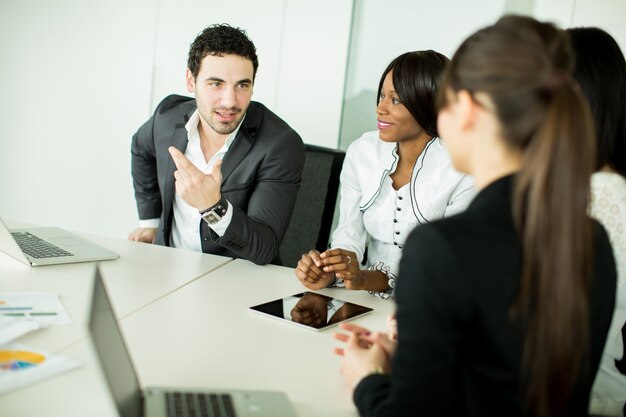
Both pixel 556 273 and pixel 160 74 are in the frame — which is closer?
pixel 556 273

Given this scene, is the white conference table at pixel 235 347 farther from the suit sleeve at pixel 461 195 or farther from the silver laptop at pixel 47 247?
the suit sleeve at pixel 461 195

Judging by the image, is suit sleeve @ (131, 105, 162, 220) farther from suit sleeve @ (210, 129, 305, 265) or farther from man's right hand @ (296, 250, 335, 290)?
man's right hand @ (296, 250, 335, 290)

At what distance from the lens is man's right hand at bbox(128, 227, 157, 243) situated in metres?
2.59

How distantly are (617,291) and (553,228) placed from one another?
642mm

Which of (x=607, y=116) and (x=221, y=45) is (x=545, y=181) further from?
(x=221, y=45)

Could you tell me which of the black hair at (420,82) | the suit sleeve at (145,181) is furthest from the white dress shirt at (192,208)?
the black hair at (420,82)

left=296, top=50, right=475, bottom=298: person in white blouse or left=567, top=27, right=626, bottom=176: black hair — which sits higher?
left=567, top=27, right=626, bottom=176: black hair

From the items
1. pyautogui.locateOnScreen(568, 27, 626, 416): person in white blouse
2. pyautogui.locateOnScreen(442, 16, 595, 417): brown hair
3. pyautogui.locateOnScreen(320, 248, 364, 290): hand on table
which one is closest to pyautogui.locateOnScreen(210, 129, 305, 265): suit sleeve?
pyautogui.locateOnScreen(320, 248, 364, 290): hand on table

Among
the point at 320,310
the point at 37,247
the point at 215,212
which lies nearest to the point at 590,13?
the point at 215,212

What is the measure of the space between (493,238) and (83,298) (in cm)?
108

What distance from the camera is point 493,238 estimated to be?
834mm

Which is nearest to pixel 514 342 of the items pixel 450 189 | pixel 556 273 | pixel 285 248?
pixel 556 273

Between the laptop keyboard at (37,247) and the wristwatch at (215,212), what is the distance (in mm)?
400

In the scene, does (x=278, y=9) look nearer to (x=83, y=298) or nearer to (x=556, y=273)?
(x=83, y=298)
